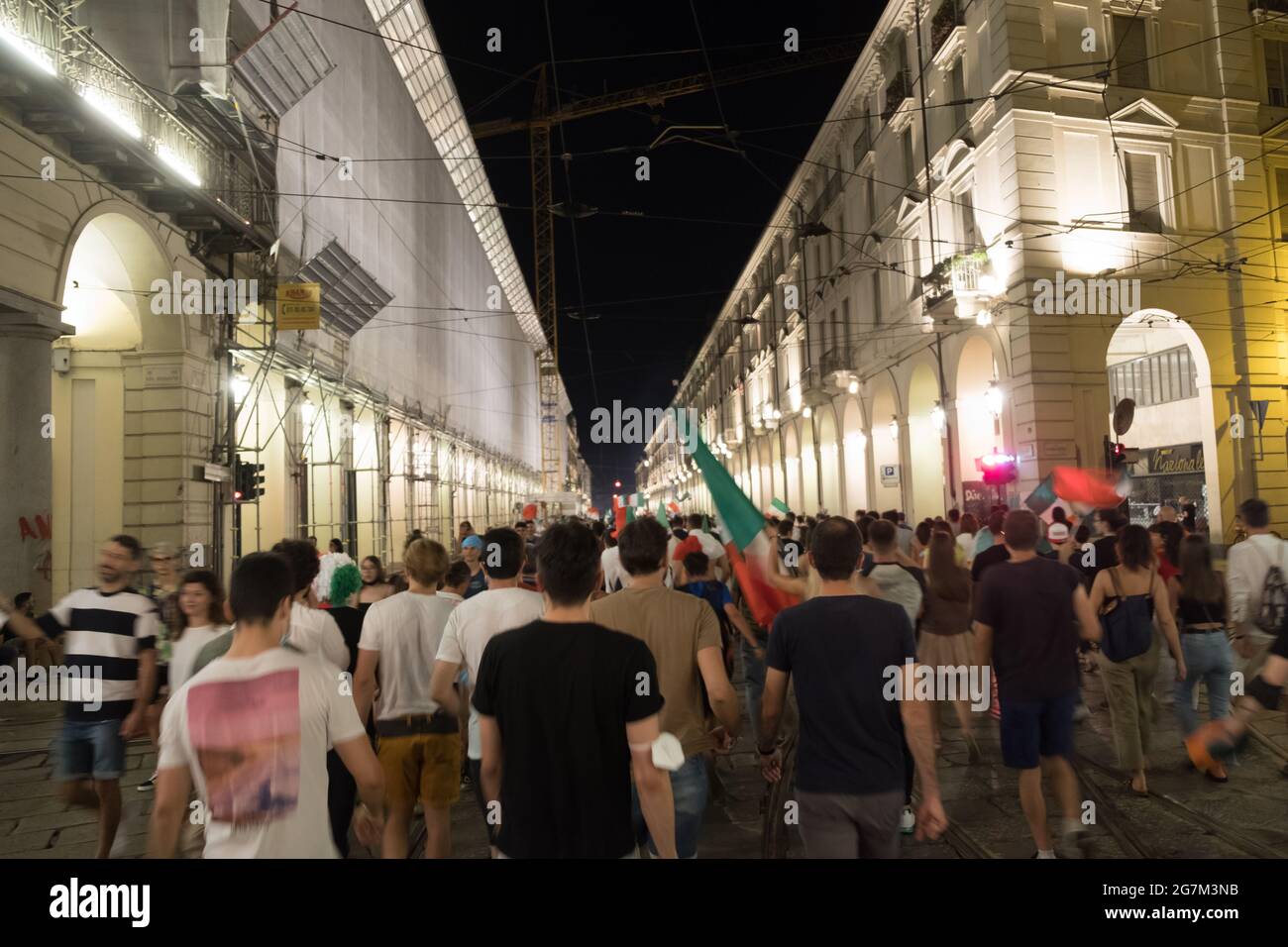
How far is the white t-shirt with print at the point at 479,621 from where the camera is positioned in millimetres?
3852

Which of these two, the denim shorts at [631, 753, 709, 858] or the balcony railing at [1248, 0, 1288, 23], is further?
the balcony railing at [1248, 0, 1288, 23]

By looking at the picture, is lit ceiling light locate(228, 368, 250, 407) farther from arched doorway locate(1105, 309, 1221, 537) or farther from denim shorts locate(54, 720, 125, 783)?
arched doorway locate(1105, 309, 1221, 537)

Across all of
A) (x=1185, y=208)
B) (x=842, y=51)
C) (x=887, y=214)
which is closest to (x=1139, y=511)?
(x=1185, y=208)

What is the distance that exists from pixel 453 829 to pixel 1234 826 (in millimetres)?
4871

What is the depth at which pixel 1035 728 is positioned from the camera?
4465mm

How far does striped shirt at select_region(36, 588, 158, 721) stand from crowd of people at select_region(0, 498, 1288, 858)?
14 millimetres

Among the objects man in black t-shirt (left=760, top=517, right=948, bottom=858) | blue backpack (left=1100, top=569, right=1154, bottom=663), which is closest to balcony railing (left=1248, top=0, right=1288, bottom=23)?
blue backpack (left=1100, top=569, right=1154, bottom=663)

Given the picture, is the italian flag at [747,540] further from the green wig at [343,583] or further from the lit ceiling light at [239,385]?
the lit ceiling light at [239,385]

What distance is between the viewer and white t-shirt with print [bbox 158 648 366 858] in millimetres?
2492

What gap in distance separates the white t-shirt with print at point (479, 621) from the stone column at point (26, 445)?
889 centimetres

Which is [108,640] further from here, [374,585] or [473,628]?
[473,628]

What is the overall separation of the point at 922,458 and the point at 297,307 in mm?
17980

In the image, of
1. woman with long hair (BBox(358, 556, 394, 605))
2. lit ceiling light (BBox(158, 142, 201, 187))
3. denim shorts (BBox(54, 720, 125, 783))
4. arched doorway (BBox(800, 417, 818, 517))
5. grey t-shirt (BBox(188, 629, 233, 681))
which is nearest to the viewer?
grey t-shirt (BBox(188, 629, 233, 681))

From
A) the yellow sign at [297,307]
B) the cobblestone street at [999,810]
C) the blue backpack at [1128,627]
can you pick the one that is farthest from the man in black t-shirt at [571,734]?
the yellow sign at [297,307]
